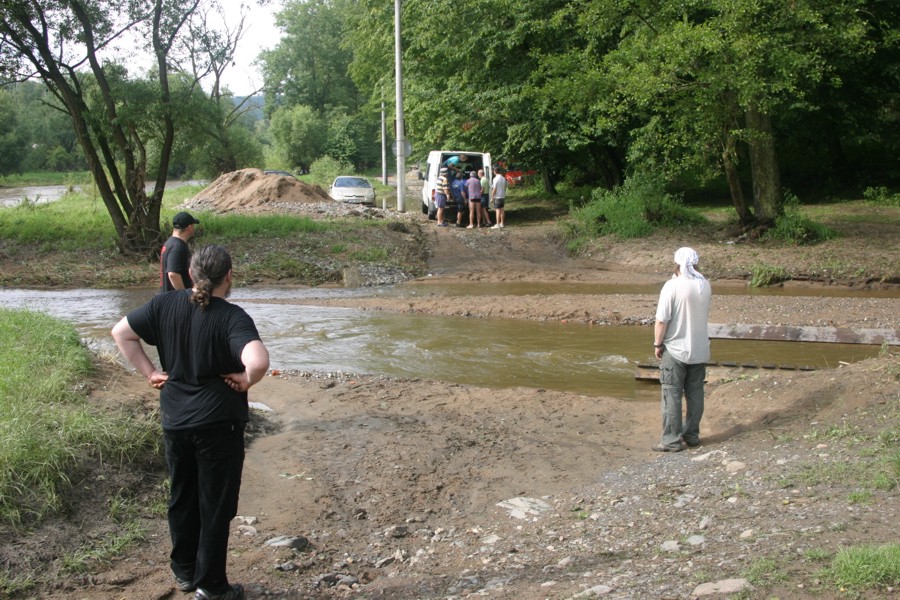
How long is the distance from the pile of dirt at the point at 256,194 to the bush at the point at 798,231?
53.4ft

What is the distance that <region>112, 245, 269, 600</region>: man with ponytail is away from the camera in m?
4.25

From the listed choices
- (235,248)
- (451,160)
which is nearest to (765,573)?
(235,248)

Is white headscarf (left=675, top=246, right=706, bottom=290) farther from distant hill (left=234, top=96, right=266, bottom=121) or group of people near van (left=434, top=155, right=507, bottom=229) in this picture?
distant hill (left=234, top=96, right=266, bottom=121)

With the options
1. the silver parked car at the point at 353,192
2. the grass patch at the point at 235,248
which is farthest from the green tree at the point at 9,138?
the grass patch at the point at 235,248

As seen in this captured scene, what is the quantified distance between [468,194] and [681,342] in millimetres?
18534

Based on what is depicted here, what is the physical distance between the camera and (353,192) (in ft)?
119

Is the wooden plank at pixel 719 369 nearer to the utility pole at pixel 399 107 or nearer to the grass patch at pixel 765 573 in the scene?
the grass patch at pixel 765 573

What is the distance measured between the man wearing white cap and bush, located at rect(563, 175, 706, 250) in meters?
14.7

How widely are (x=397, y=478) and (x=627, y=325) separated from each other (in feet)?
24.0

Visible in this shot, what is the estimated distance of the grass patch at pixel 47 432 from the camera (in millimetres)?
5098

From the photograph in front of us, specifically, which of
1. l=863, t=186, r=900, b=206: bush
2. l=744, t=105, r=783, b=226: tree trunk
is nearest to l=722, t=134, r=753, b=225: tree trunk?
l=744, t=105, r=783, b=226: tree trunk

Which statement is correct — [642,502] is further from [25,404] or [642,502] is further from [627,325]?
[627,325]

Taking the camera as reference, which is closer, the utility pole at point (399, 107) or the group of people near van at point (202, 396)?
the group of people near van at point (202, 396)

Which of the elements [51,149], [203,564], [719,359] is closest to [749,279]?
[719,359]
